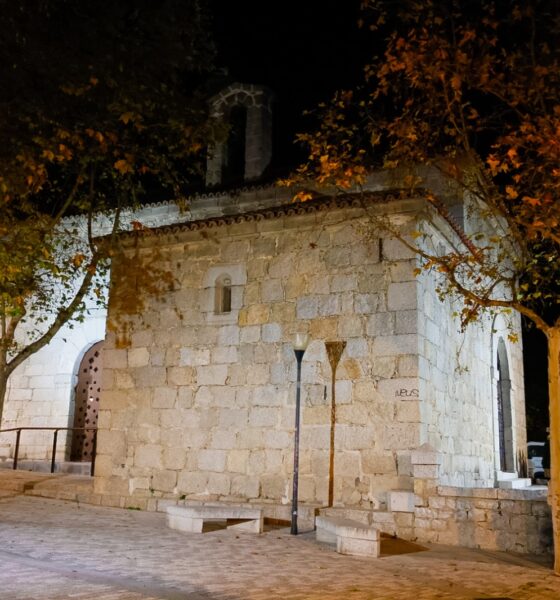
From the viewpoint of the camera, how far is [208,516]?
A: 8484 millimetres

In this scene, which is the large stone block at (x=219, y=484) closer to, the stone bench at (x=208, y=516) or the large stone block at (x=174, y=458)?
the large stone block at (x=174, y=458)

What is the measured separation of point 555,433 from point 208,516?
4341 millimetres

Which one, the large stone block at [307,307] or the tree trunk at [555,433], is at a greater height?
the large stone block at [307,307]

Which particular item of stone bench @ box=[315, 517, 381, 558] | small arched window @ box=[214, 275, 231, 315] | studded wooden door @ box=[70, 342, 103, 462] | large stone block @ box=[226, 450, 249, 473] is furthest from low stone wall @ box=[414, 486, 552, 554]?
studded wooden door @ box=[70, 342, 103, 462]

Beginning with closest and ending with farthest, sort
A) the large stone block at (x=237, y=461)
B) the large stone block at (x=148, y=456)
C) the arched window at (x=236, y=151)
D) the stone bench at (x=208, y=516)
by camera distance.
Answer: the stone bench at (x=208, y=516) < the large stone block at (x=237, y=461) < the large stone block at (x=148, y=456) < the arched window at (x=236, y=151)

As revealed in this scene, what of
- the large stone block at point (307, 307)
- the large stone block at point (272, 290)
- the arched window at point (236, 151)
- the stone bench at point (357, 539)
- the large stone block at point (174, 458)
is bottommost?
the stone bench at point (357, 539)

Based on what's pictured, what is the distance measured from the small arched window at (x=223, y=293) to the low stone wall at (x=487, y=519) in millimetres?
4552

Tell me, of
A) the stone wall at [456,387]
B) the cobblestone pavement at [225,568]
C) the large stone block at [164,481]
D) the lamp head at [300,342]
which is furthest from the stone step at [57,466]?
the stone wall at [456,387]

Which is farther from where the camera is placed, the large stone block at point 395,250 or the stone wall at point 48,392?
the stone wall at point 48,392

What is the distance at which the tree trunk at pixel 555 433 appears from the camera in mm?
6777

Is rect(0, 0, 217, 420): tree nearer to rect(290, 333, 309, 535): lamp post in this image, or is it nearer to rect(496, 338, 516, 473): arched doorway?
rect(290, 333, 309, 535): lamp post

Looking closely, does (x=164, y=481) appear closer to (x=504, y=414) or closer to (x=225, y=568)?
(x=225, y=568)

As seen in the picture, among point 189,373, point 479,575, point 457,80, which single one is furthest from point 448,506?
point 457,80

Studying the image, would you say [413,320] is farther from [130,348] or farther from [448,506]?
[130,348]
